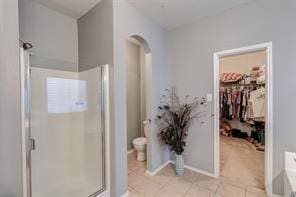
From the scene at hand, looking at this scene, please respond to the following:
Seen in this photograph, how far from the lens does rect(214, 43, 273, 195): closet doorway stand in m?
2.03

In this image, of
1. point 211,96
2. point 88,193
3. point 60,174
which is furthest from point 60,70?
point 211,96

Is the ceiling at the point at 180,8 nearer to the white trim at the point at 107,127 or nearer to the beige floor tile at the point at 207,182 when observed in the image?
Answer: the white trim at the point at 107,127

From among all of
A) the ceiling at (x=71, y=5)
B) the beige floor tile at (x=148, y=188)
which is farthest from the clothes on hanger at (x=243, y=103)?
the ceiling at (x=71, y=5)

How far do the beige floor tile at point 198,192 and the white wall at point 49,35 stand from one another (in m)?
2.37

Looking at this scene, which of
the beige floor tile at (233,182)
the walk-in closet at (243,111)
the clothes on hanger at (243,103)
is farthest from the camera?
the clothes on hanger at (243,103)

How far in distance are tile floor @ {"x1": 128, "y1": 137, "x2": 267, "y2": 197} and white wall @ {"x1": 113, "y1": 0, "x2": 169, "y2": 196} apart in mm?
221

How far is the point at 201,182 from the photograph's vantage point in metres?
2.25

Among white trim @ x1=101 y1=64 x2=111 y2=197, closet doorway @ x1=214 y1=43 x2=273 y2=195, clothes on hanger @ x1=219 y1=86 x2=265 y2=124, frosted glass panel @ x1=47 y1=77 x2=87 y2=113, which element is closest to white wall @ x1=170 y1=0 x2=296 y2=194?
closet doorway @ x1=214 y1=43 x2=273 y2=195

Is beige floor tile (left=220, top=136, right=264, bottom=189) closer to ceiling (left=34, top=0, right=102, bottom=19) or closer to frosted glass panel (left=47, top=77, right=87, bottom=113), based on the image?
frosted glass panel (left=47, top=77, right=87, bottom=113)

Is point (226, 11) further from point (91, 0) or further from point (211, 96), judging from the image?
point (91, 0)

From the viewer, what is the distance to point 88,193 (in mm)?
1918

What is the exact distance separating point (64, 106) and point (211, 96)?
2.19 meters

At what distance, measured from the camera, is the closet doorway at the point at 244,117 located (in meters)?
2.03

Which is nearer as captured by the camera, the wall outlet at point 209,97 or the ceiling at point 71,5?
the ceiling at point 71,5
